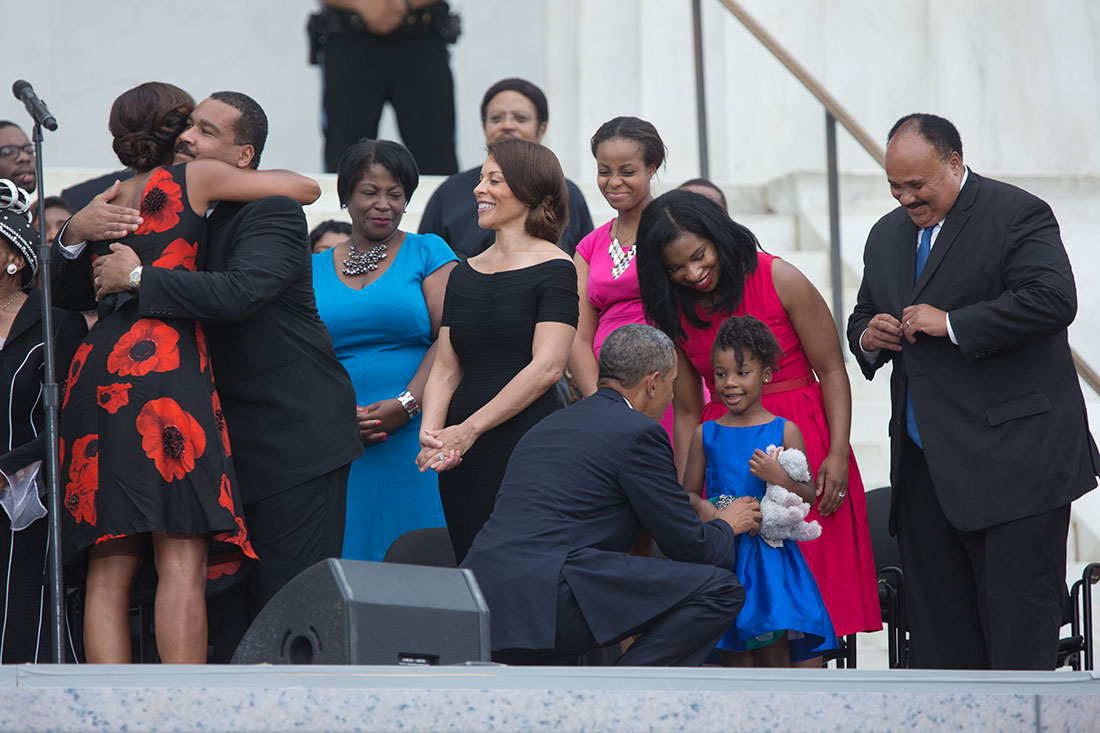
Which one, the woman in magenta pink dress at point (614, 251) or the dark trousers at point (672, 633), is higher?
the woman in magenta pink dress at point (614, 251)

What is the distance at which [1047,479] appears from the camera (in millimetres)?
4152

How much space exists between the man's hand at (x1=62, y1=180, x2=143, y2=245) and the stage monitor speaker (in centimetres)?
129

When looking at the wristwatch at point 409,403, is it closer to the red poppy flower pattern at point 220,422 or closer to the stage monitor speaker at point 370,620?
the red poppy flower pattern at point 220,422

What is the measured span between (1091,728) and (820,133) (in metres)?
6.49

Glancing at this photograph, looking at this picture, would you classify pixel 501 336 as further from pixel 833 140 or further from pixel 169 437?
pixel 833 140

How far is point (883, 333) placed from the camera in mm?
4371

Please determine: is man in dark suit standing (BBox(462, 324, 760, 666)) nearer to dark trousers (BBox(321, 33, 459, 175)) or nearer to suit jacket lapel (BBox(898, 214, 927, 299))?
suit jacket lapel (BBox(898, 214, 927, 299))

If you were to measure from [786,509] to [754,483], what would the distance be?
0.57 ft

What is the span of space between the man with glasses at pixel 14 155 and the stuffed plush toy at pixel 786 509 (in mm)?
3067

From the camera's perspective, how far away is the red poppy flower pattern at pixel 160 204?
4.08 meters

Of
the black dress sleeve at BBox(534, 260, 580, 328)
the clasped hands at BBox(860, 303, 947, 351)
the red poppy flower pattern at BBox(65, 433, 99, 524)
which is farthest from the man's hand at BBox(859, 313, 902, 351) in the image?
the red poppy flower pattern at BBox(65, 433, 99, 524)

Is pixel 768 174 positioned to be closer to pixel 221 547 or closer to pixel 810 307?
pixel 810 307

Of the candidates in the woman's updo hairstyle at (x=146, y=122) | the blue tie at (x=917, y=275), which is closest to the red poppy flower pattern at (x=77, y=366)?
the woman's updo hairstyle at (x=146, y=122)

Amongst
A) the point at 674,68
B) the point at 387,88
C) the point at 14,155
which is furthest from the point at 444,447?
the point at 674,68
